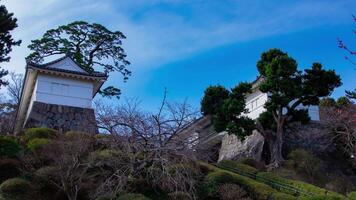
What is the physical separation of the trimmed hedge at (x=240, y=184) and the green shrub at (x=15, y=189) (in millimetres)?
6566

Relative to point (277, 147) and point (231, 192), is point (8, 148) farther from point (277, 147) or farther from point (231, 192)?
point (277, 147)

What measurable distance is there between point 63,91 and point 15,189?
1196 cm

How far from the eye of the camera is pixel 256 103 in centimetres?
3097

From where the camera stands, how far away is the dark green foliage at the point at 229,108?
26281 millimetres

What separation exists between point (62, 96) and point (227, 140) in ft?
38.1

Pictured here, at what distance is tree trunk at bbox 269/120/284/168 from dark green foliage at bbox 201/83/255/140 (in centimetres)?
144

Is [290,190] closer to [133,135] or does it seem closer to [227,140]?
[133,135]

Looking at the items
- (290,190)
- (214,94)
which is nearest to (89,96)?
(214,94)

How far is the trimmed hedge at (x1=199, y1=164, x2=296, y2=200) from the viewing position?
17.5 meters

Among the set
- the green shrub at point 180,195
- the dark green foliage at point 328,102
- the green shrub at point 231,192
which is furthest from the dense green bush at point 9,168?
the dark green foliage at point 328,102

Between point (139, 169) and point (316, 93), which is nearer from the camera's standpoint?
point (139, 169)

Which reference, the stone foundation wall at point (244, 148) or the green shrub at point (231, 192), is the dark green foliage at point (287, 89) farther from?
the green shrub at point (231, 192)

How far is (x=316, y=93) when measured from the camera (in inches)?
1048

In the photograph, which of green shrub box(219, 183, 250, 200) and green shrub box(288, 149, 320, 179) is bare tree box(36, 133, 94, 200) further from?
green shrub box(288, 149, 320, 179)
